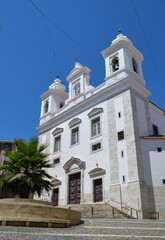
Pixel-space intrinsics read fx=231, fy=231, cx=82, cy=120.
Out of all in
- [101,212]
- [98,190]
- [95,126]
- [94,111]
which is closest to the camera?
[101,212]

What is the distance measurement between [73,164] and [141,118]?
7477 millimetres

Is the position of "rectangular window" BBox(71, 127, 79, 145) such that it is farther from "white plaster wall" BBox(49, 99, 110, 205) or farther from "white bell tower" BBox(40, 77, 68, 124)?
"white bell tower" BBox(40, 77, 68, 124)

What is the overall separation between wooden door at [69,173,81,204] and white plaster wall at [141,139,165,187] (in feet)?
21.3

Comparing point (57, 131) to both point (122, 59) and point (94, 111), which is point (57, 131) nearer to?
point (94, 111)

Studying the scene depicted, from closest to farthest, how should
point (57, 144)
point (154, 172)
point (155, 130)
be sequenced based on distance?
point (154, 172)
point (155, 130)
point (57, 144)

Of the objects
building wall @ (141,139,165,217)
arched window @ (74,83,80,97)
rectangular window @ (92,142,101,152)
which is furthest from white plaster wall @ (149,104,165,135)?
arched window @ (74,83,80,97)

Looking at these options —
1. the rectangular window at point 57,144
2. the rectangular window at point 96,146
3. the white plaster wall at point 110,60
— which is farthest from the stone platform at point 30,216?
the rectangular window at point 57,144

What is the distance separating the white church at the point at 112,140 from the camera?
52.7 ft

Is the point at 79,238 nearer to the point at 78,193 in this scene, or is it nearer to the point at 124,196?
the point at 124,196

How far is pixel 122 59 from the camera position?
21.3 m

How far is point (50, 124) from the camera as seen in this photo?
26922mm

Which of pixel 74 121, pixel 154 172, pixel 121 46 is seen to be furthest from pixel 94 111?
pixel 154 172

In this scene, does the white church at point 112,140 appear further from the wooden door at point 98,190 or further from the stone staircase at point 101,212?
the stone staircase at point 101,212

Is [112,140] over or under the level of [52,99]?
under
